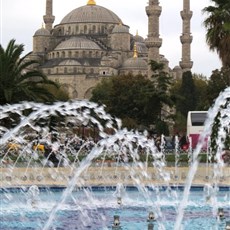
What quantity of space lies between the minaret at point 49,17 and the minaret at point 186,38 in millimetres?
18534

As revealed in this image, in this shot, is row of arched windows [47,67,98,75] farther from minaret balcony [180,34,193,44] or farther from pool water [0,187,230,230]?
pool water [0,187,230,230]

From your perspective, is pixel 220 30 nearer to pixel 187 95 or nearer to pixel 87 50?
pixel 187 95

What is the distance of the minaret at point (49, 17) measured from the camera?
79625 mm

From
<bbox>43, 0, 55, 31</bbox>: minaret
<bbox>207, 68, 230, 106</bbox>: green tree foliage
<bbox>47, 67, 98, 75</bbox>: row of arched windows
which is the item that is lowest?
<bbox>207, 68, 230, 106</bbox>: green tree foliage

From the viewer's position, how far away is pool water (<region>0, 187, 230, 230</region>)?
8234 millimetres

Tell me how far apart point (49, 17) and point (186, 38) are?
2445 cm

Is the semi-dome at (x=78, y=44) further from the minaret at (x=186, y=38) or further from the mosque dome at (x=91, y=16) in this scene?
the minaret at (x=186, y=38)

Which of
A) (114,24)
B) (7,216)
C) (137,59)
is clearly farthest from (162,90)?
(114,24)

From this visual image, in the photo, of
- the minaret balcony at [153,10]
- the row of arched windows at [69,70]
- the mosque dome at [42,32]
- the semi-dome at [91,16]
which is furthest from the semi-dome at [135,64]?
the minaret balcony at [153,10]

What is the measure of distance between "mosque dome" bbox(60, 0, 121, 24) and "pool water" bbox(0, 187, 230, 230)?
76.6 meters

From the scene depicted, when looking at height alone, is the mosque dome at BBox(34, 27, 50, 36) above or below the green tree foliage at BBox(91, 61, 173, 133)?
above

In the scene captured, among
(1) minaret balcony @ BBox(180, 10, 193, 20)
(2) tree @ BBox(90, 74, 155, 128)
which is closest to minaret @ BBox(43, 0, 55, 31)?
(1) minaret balcony @ BBox(180, 10, 193, 20)

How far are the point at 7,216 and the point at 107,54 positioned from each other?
248 feet

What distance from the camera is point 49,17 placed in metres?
86.1
